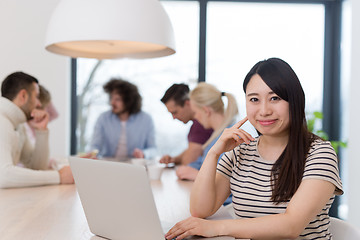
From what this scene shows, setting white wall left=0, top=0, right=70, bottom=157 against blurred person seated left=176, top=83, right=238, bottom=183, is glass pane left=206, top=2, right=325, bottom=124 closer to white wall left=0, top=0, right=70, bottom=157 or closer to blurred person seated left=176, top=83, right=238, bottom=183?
white wall left=0, top=0, right=70, bottom=157

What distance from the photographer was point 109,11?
1.63 meters

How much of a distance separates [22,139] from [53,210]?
1228mm

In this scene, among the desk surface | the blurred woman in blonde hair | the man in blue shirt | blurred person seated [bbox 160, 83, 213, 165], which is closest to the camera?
the desk surface

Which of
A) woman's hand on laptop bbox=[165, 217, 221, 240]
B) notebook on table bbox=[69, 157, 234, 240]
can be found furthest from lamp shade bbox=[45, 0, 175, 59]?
woman's hand on laptop bbox=[165, 217, 221, 240]

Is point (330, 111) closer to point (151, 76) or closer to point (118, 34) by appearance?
point (151, 76)

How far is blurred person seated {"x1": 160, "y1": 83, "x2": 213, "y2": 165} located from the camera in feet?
9.89

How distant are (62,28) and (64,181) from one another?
87cm

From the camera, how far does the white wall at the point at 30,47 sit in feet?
13.1

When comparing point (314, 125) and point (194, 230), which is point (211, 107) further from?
point (314, 125)

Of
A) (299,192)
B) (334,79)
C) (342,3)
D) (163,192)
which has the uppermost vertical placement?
(342,3)

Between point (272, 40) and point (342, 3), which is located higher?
point (342, 3)

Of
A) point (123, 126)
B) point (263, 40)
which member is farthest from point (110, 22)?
point (263, 40)

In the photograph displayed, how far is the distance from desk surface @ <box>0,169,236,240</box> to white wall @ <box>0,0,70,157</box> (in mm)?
2199

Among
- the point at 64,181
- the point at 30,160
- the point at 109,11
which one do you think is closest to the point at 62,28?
the point at 109,11
